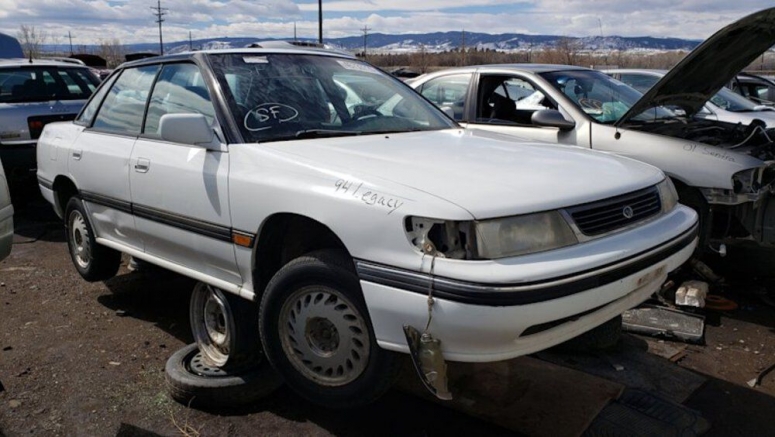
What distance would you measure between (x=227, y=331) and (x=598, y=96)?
4.17 m

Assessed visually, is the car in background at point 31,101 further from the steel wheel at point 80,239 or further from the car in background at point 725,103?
the car in background at point 725,103

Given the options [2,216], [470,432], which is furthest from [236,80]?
[470,432]

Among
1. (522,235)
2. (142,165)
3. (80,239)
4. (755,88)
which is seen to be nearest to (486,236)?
(522,235)

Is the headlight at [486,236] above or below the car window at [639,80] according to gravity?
below

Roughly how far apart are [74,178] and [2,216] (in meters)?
1.36

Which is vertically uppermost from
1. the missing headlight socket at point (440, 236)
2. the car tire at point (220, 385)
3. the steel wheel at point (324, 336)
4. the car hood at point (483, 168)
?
the car hood at point (483, 168)

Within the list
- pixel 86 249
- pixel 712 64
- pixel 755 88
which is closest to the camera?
pixel 86 249

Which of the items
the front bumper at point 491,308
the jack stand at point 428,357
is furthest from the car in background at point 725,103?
the jack stand at point 428,357

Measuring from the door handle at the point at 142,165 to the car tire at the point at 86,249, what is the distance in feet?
3.17

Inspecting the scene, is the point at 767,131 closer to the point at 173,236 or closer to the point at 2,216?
the point at 173,236

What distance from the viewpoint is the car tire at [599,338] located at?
352 centimetres

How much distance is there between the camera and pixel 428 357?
2.43 m

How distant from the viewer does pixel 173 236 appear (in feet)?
11.8

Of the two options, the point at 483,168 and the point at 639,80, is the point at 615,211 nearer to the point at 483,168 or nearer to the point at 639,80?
the point at 483,168
